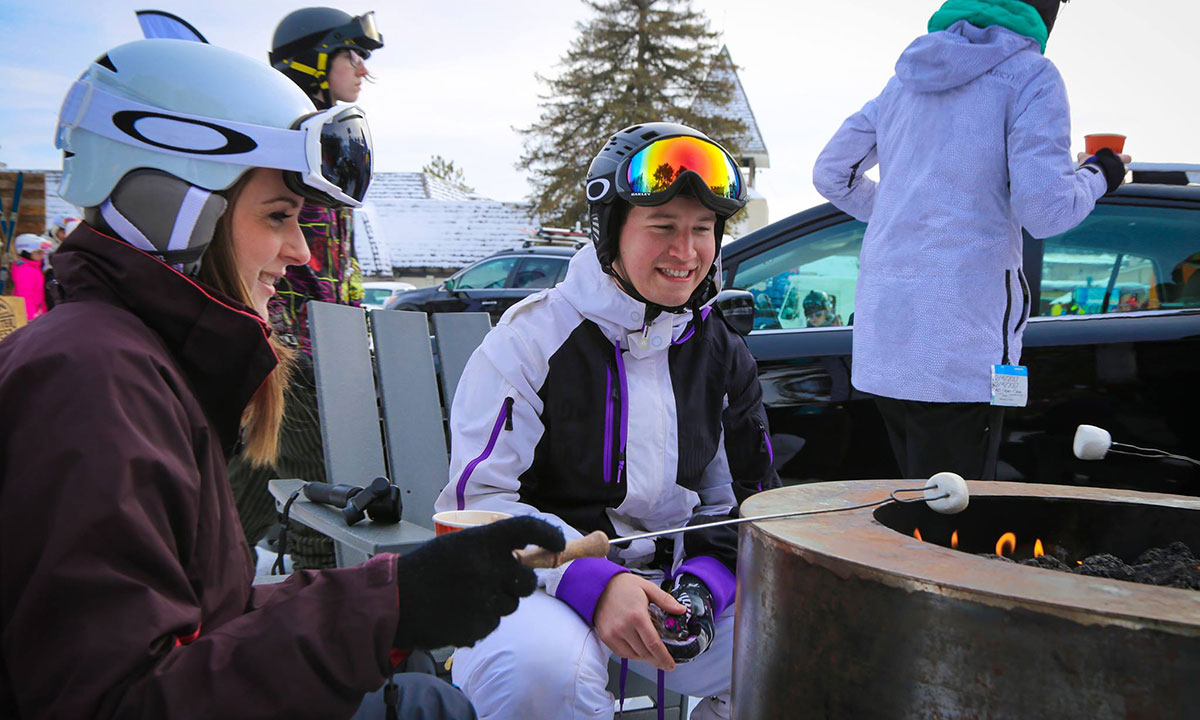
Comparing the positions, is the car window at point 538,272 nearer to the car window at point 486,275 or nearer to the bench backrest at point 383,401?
the car window at point 486,275

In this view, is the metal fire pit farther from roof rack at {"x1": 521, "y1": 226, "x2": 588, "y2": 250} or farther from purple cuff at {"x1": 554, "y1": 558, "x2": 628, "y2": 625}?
roof rack at {"x1": 521, "y1": 226, "x2": 588, "y2": 250}

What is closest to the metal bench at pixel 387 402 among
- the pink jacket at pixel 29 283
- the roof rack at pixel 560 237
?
the pink jacket at pixel 29 283

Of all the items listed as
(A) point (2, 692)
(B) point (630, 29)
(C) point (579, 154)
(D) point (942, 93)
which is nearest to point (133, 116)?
(A) point (2, 692)

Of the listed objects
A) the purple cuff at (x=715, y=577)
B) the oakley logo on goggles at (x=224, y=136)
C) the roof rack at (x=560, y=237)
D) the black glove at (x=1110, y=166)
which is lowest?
the purple cuff at (x=715, y=577)

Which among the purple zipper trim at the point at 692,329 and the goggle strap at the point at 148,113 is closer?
the goggle strap at the point at 148,113

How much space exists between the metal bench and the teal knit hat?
213cm

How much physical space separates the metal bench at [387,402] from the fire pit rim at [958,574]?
1331 millimetres

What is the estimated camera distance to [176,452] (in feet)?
3.74

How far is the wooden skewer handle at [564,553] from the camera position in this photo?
128 cm

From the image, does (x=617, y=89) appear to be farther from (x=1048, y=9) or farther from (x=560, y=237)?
(x=1048, y=9)

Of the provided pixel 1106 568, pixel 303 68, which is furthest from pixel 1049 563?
pixel 303 68

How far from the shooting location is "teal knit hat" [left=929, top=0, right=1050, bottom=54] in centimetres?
270

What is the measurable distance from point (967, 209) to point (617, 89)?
109ft

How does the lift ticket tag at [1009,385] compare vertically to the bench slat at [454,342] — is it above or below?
Answer: below
